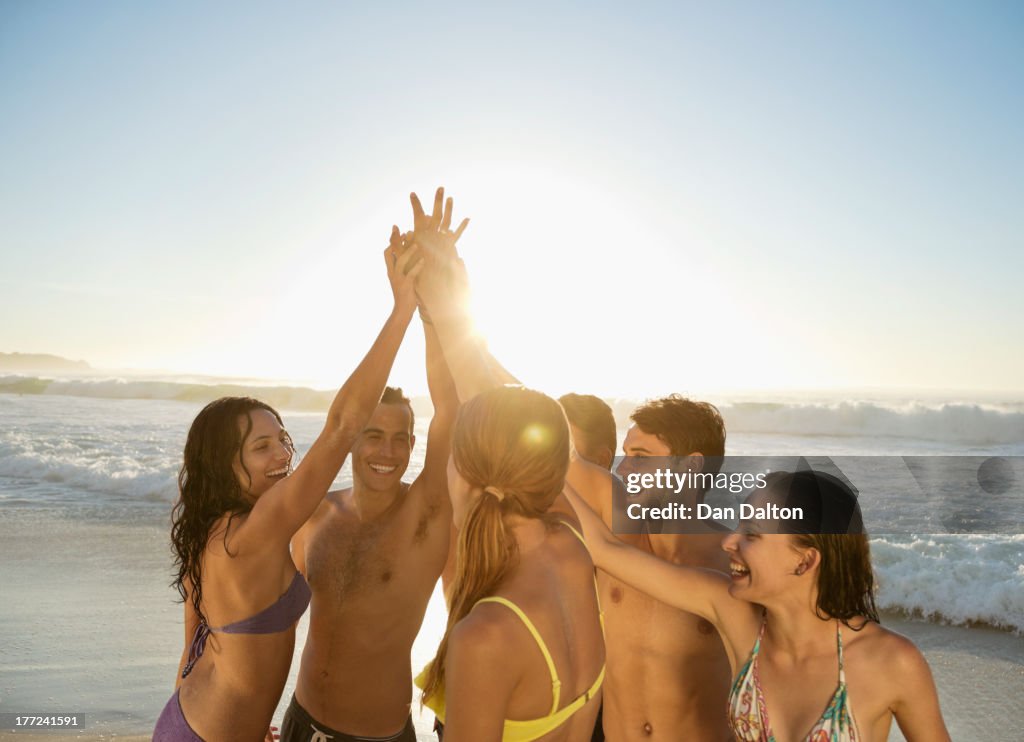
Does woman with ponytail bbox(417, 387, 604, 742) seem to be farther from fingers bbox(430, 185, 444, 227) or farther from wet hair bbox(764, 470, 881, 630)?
fingers bbox(430, 185, 444, 227)

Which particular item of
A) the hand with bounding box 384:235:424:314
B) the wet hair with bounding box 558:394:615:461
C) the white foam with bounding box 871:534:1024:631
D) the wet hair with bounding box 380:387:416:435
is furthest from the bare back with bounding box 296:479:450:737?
the white foam with bounding box 871:534:1024:631

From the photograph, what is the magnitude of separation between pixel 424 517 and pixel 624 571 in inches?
51.9

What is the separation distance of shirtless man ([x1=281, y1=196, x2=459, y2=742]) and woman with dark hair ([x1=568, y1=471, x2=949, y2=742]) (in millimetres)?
1600

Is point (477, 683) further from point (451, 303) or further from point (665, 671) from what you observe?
point (451, 303)

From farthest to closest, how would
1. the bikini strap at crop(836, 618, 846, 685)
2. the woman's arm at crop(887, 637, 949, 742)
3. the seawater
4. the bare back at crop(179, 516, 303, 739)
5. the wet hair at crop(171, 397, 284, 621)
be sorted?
the seawater < the wet hair at crop(171, 397, 284, 621) < the bare back at crop(179, 516, 303, 739) < the bikini strap at crop(836, 618, 846, 685) < the woman's arm at crop(887, 637, 949, 742)

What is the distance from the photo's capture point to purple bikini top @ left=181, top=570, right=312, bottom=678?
3145 millimetres

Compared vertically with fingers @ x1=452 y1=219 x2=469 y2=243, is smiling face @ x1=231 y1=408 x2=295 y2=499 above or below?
below

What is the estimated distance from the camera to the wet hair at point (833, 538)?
2.62 metres

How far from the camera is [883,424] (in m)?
27.6

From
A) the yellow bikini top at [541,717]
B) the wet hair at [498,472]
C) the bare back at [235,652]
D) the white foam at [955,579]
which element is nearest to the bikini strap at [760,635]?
the yellow bikini top at [541,717]

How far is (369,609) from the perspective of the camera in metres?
3.90

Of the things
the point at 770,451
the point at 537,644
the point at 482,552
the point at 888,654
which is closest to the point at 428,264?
the point at 482,552

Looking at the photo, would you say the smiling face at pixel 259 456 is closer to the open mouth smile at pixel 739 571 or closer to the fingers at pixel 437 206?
the fingers at pixel 437 206

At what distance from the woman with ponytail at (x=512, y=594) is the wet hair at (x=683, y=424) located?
4.79 feet
